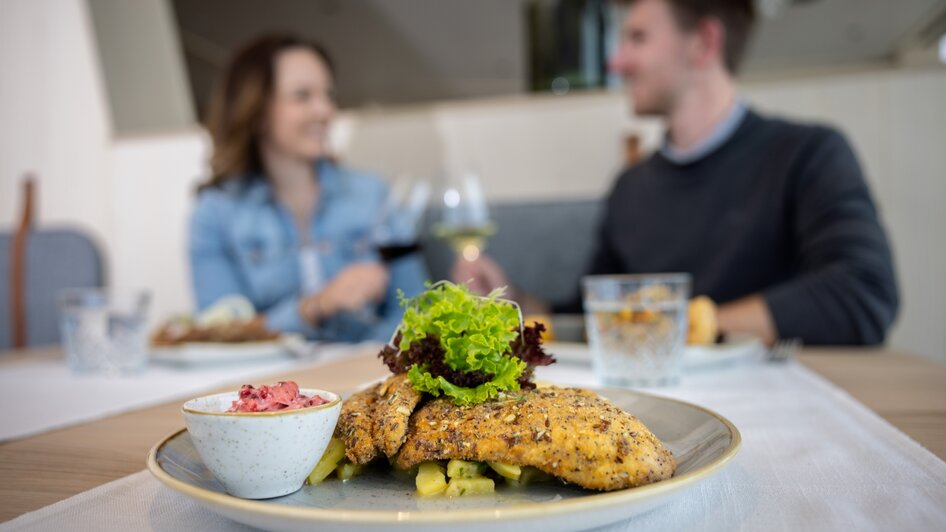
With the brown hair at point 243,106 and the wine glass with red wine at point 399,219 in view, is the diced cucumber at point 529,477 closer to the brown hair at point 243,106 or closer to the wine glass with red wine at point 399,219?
the wine glass with red wine at point 399,219

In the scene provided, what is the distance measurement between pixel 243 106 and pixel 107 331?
5.31 ft

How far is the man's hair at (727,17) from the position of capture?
248cm

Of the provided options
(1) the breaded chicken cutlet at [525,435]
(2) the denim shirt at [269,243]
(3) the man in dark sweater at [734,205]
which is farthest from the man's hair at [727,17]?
(1) the breaded chicken cutlet at [525,435]

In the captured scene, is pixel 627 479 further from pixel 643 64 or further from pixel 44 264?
pixel 44 264

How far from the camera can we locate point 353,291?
2150 mm

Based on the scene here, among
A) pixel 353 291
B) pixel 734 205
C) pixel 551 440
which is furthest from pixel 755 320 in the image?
pixel 551 440

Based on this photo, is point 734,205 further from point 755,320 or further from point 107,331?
point 107,331

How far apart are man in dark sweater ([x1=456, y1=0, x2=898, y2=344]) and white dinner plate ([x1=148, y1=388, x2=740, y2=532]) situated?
39.7 inches

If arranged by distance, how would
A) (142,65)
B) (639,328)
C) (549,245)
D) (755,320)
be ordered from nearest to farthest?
(639,328), (755,320), (549,245), (142,65)

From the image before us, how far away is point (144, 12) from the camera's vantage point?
12.2 ft

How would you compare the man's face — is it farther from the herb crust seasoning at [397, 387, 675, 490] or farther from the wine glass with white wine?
the herb crust seasoning at [397, 387, 675, 490]

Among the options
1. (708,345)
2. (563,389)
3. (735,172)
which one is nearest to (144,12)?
(735,172)

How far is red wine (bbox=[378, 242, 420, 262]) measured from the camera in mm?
2117

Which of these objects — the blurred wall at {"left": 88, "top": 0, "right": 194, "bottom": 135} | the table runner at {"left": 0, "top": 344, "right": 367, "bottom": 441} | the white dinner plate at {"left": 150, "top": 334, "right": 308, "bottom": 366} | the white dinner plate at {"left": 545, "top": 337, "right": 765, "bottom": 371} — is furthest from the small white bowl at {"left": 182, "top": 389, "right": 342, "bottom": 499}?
the blurred wall at {"left": 88, "top": 0, "right": 194, "bottom": 135}
